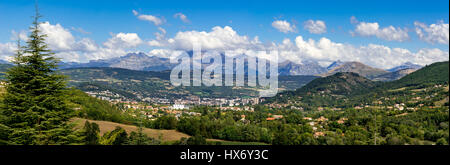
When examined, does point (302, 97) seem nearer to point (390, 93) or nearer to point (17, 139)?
point (390, 93)

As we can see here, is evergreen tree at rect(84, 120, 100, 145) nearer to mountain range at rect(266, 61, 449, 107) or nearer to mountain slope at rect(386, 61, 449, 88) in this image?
mountain range at rect(266, 61, 449, 107)

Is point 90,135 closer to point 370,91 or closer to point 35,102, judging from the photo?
point 35,102

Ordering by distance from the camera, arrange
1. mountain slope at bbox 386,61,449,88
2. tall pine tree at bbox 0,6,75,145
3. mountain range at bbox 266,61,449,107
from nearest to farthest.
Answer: tall pine tree at bbox 0,6,75,145 → mountain range at bbox 266,61,449,107 → mountain slope at bbox 386,61,449,88

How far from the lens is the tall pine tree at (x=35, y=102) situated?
979 cm

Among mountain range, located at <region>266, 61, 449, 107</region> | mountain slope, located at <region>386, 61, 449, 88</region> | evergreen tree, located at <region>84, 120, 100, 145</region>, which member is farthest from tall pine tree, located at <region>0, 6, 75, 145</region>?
mountain slope, located at <region>386, 61, 449, 88</region>

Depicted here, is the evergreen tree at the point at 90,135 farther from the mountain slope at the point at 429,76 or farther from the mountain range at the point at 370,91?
the mountain slope at the point at 429,76

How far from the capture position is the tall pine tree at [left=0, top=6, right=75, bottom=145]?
9.79m

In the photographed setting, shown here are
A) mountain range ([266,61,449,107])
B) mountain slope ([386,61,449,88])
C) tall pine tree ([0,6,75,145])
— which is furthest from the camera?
mountain slope ([386,61,449,88])

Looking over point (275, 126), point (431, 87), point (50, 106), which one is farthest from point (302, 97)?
point (50, 106)

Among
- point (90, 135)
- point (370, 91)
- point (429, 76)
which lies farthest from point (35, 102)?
point (429, 76)

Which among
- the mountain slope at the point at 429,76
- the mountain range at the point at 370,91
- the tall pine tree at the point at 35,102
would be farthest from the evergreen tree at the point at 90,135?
the mountain slope at the point at 429,76

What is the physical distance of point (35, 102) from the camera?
1002 cm

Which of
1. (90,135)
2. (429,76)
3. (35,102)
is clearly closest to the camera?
(35,102)
